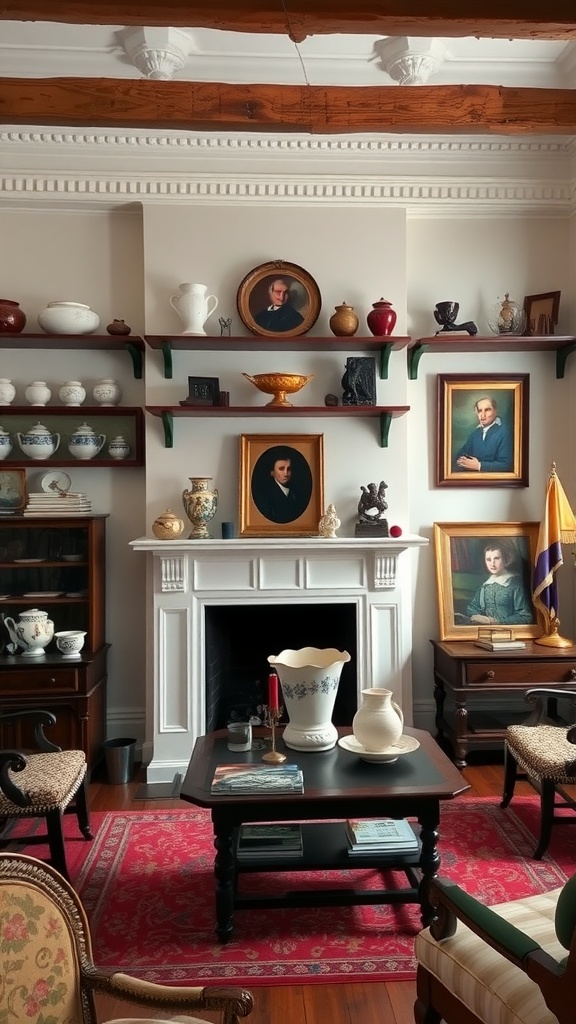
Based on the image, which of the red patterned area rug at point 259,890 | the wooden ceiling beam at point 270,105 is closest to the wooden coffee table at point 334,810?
the red patterned area rug at point 259,890

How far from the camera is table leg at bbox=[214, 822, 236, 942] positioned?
8.11 feet

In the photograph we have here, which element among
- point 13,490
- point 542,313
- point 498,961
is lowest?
point 498,961

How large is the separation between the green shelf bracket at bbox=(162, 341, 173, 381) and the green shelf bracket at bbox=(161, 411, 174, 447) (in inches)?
10.2

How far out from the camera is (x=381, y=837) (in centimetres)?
272

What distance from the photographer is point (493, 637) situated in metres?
4.19

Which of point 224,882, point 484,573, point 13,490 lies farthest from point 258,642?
point 224,882

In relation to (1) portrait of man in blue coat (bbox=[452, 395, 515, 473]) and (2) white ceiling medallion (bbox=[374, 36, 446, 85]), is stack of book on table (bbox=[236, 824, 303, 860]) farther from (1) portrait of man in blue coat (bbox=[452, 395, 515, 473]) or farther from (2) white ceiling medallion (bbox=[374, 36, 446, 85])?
(2) white ceiling medallion (bbox=[374, 36, 446, 85])

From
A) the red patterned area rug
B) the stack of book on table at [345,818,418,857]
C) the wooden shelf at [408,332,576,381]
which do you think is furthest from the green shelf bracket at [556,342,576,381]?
the stack of book on table at [345,818,418,857]

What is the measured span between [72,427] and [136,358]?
1.88 feet

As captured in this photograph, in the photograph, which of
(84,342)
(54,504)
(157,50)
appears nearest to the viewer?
(157,50)

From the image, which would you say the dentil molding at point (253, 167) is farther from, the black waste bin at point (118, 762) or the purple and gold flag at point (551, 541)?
the black waste bin at point (118, 762)

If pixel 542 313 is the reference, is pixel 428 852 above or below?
below

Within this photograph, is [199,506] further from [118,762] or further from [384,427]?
[118,762]

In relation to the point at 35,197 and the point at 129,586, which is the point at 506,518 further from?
the point at 35,197
